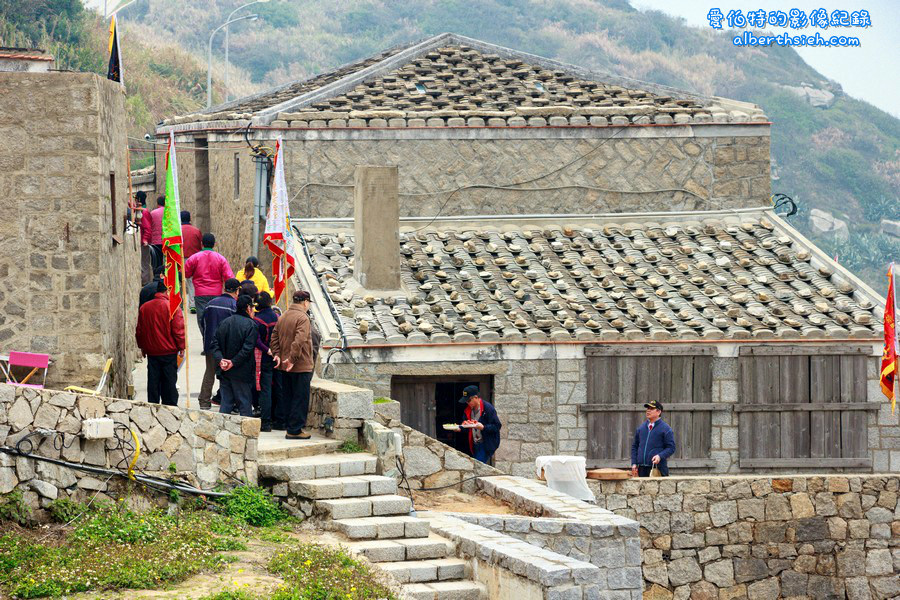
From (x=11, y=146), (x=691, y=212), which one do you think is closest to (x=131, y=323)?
(x=11, y=146)

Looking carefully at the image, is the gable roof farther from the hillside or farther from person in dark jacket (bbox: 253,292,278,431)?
the hillside

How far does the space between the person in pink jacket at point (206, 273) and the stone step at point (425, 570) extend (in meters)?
6.02

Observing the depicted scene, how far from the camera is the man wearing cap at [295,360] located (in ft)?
44.5

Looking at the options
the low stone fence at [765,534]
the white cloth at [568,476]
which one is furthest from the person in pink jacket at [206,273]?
the low stone fence at [765,534]

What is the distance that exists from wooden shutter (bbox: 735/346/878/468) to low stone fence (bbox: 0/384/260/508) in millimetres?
8181

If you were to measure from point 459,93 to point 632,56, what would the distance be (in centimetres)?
6953

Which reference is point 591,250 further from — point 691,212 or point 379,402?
point 379,402

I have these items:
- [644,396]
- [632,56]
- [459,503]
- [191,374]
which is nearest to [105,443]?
[459,503]

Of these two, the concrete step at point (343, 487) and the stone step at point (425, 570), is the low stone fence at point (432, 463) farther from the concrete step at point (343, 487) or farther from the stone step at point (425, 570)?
the stone step at point (425, 570)

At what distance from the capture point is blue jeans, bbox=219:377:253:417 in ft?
44.9

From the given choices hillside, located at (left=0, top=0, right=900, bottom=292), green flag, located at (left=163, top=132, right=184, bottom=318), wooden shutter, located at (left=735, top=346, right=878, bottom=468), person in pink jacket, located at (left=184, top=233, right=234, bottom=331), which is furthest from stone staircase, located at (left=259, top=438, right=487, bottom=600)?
hillside, located at (left=0, top=0, right=900, bottom=292)

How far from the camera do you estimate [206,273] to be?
1650cm

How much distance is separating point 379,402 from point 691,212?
27.3 feet

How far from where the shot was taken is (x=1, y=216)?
512 inches
